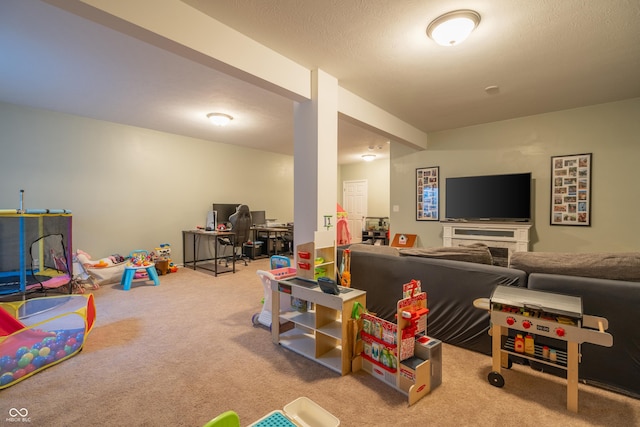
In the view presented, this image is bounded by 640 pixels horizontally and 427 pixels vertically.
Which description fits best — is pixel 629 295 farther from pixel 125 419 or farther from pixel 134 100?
pixel 134 100

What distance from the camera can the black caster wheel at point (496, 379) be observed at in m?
1.88

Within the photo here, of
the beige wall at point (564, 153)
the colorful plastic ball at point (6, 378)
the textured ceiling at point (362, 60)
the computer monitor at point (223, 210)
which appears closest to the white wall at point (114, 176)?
the computer monitor at point (223, 210)

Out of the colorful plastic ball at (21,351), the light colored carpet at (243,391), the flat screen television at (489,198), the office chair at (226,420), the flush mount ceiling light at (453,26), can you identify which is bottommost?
the light colored carpet at (243,391)

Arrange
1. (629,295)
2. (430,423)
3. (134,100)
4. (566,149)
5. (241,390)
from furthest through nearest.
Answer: (566,149) → (134,100) → (241,390) → (629,295) → (430,423)

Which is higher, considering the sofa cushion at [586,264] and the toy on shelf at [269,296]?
the sofa cushion at [586,264]

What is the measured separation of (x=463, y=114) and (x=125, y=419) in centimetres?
513

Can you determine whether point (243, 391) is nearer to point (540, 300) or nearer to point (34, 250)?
point (540, 300)

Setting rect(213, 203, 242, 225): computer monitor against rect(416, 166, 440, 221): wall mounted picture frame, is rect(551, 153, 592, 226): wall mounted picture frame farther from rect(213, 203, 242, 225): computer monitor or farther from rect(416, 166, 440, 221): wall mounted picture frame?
rect(213, 203, 242, 225): computer monitor

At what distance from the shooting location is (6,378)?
6.15ft

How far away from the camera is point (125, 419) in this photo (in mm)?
1603

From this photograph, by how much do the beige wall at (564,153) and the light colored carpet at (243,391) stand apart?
3.28 meters

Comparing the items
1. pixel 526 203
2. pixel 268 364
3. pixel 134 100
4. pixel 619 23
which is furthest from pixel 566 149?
pixel 134 100

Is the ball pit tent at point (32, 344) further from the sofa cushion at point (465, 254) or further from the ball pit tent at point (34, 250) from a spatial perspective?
the sofa cushion at point (465, 254)

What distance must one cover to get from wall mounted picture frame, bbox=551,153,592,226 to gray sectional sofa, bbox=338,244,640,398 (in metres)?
2.93
